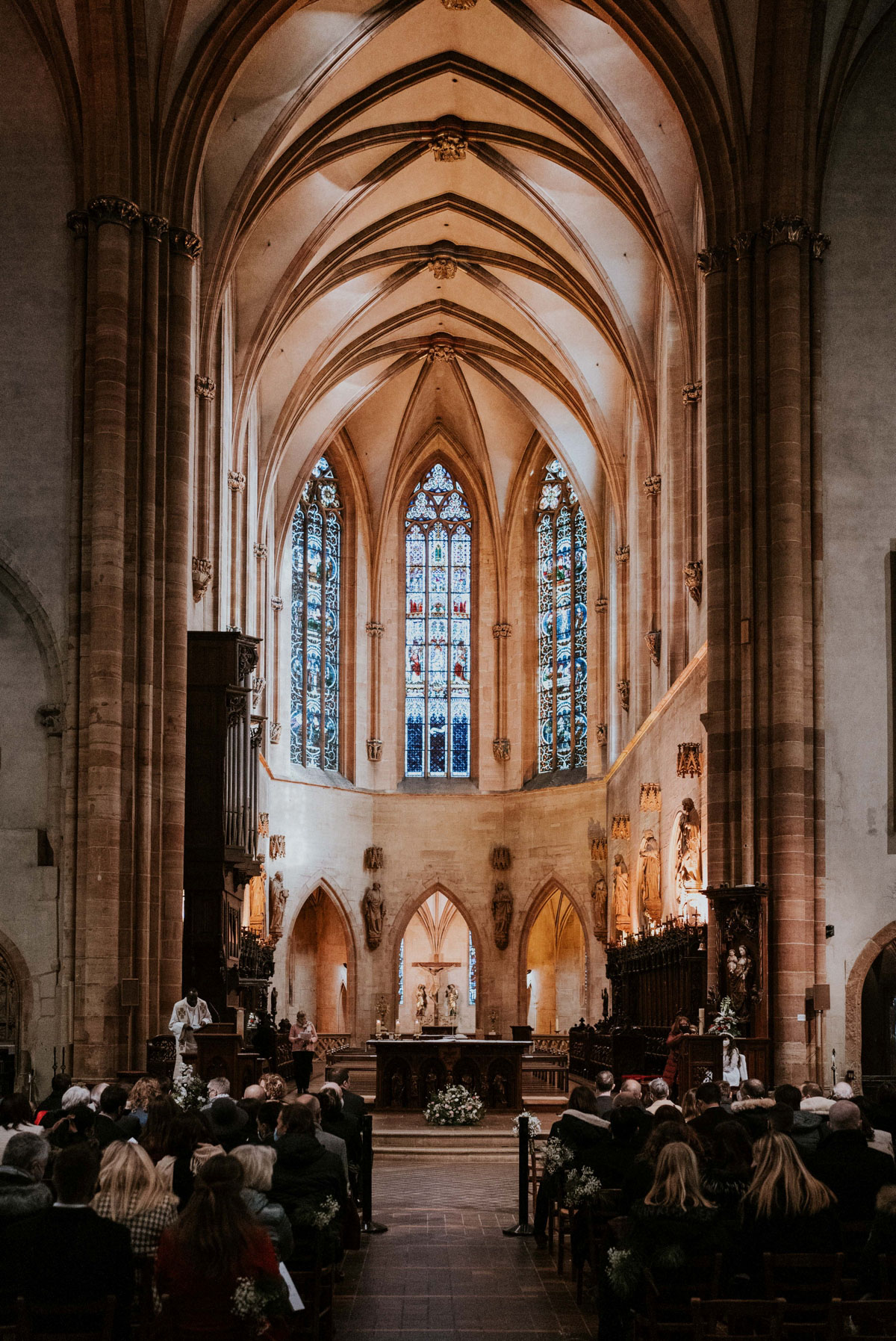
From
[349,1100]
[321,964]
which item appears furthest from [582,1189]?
[321,964]

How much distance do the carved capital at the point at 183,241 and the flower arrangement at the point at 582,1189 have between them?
1440cm

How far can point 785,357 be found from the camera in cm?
1956

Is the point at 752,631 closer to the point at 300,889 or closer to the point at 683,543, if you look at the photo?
the point at 683,543

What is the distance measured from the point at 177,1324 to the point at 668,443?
23.3 metres

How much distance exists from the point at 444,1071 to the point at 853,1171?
48.3 ft

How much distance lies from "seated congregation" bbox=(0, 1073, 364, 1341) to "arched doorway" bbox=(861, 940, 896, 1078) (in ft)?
57.7

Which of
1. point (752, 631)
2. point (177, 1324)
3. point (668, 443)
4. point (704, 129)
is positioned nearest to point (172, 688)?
point (752, 631)

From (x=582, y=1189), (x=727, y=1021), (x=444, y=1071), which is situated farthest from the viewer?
(x=444, y=1071)

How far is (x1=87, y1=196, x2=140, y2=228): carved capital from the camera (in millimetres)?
19656

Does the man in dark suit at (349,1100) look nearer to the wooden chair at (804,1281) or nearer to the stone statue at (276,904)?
the wooden chair at (804,1281)

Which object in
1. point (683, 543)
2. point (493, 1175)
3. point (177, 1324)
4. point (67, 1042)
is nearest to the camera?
point (177, 1324)

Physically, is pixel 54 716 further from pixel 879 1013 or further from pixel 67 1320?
pixel 879 1013

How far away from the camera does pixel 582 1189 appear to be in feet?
28.7

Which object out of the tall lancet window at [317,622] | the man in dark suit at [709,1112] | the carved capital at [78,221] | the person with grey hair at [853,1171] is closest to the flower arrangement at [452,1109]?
the man in dark suit at [709,1112]
